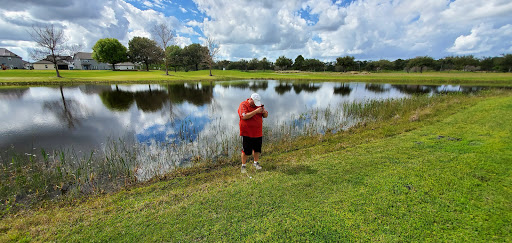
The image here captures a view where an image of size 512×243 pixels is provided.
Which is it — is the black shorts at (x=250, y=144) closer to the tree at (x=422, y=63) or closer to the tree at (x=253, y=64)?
the tree at (x=253, y=64)

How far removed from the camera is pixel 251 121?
211 inches

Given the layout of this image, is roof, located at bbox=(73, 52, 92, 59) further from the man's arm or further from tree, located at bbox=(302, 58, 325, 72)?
the man's arm

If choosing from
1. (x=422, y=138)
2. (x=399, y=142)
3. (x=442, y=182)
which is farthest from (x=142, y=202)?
(x=422, y=138)

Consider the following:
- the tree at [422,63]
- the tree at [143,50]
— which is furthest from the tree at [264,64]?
the tree at [422,63]

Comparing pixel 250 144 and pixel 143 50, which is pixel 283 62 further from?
pixel 250 144

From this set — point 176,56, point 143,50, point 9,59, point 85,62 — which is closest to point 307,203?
point 176,56

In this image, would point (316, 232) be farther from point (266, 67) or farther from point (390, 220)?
point (266, 67)

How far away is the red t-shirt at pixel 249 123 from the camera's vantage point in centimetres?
524

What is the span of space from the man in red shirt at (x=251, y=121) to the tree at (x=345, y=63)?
100m

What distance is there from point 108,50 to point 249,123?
84.6 metres

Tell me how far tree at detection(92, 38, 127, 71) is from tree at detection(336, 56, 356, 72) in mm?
90674

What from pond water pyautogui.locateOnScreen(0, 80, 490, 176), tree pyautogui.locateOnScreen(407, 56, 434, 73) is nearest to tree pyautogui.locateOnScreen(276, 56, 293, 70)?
tree pyautogui.locateOnScreen(407, 56, 434, 73)

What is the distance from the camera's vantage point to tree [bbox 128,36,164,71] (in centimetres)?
7551

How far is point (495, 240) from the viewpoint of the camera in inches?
113
